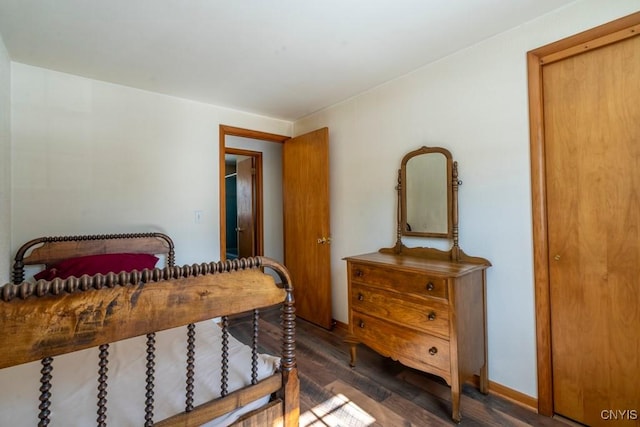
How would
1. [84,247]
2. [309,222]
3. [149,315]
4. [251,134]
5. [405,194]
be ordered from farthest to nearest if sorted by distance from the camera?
[251,134], [309,222], [405,194], [84,247], [149,315]

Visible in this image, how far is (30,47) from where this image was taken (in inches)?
76.5

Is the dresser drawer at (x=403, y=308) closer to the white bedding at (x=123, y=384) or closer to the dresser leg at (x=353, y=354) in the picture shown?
the dresser leg at (x=353, y=354)

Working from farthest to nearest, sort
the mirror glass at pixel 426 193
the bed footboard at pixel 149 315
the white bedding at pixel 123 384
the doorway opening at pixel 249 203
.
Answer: the doorway opening at pixel 249 203 → the mirror glass at pixel 426 193 → the white bedding at pixel 123 384 → the bed footboard at pixel 149 315

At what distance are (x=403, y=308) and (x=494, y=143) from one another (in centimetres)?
123

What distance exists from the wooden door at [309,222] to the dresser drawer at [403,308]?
0.91 metres

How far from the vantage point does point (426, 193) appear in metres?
2.29

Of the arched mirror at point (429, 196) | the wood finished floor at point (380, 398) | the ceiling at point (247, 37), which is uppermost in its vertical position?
the ceiling at point (247, 37)

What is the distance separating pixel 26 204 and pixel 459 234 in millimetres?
3154

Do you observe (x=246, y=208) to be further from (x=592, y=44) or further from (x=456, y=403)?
(x=592, y=44)

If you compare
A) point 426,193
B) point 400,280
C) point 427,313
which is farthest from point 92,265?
point 426,193

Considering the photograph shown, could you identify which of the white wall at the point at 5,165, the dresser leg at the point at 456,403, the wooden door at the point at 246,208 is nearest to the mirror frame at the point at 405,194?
the dresser leg at the point at 456,403

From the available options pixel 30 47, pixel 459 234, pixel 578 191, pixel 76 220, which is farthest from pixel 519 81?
pixel 76 220

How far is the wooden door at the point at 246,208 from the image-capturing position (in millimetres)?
4355

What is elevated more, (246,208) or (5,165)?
(5,165)
